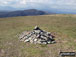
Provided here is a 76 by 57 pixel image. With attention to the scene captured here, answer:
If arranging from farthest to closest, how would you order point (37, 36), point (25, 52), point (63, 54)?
point (37, 36), point (25, 52), point (63, 54)

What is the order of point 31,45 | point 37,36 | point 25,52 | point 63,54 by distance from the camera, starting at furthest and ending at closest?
point 37,36, point 31,45, point 25,52, point 63,54

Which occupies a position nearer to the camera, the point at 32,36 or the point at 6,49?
the point at 6,49

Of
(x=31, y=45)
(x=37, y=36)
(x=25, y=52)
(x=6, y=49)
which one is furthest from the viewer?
(x=37, y=36)

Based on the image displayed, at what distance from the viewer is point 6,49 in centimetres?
2489

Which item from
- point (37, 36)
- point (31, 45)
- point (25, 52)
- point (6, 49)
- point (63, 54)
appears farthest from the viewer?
point (37, 36)

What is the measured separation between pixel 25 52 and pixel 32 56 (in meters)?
2.41

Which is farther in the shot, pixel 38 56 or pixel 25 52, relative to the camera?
pixel 25 52

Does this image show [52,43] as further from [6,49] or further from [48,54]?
[6,49]

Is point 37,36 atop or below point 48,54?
atop

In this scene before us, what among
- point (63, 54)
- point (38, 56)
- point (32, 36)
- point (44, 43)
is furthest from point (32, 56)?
point (32, 36)

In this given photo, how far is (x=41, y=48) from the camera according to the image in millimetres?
25312

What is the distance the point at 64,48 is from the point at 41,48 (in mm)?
4964

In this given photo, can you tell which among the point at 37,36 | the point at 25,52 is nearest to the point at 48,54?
the point at 25,52

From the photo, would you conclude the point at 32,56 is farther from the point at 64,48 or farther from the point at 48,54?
the point at 64,48
